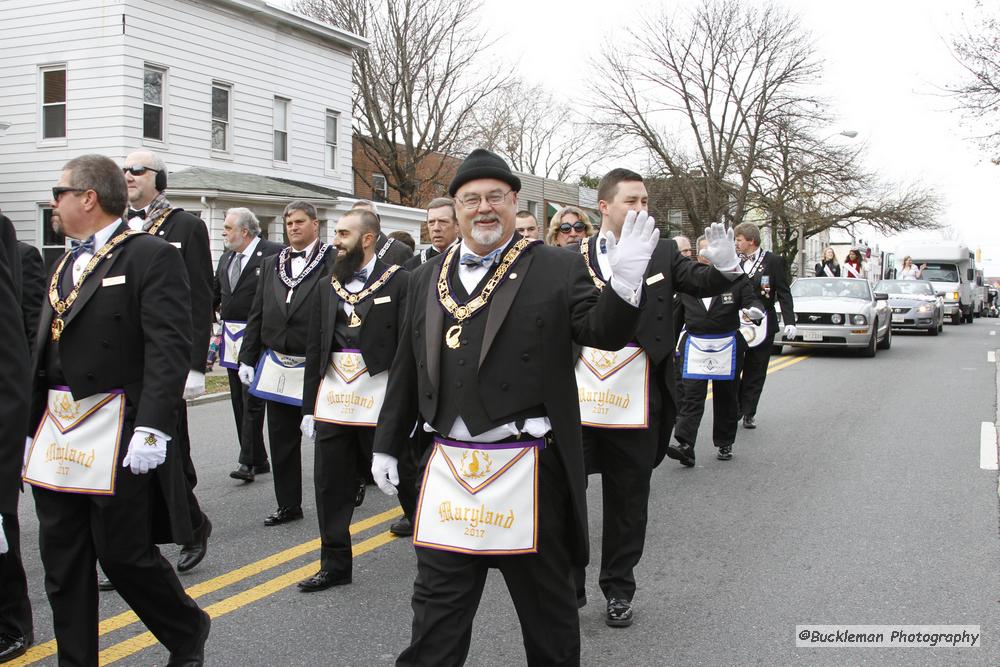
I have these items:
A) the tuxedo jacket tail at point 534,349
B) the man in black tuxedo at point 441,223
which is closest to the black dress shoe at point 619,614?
the tuxedo jacket tail at point 534,349

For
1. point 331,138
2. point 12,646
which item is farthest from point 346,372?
point 331,138

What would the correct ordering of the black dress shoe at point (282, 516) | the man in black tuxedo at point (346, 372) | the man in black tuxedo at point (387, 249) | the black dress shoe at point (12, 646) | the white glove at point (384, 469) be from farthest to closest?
the black dress shoe at point (282, 516) < the man in black tuxedo at point (387, 249) < the man in black tuxedo at point (346, 372) < the black dress shoe at point (12, 646) < the white glove at point (384, 469)

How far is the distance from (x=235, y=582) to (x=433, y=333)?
2603 mm

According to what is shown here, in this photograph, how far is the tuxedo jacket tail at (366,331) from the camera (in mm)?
5332

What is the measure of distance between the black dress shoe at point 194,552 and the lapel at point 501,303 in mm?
2988

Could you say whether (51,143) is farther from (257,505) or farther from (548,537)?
(548,537)

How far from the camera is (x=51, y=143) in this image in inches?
786

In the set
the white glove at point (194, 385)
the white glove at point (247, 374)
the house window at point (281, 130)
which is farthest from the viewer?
the house window at point (281, 130)

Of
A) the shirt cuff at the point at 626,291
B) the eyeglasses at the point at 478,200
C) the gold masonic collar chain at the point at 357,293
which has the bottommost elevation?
the gold masonic collar chain at the point at 357,293

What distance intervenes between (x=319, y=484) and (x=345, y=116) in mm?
21491

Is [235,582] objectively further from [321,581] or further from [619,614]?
[619,614]

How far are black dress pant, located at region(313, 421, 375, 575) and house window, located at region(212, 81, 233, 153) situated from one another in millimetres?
17592

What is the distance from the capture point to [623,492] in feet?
15.6

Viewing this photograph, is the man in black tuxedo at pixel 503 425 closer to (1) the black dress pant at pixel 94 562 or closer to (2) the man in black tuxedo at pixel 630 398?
(1) the black dress pant at pixel 94 562
